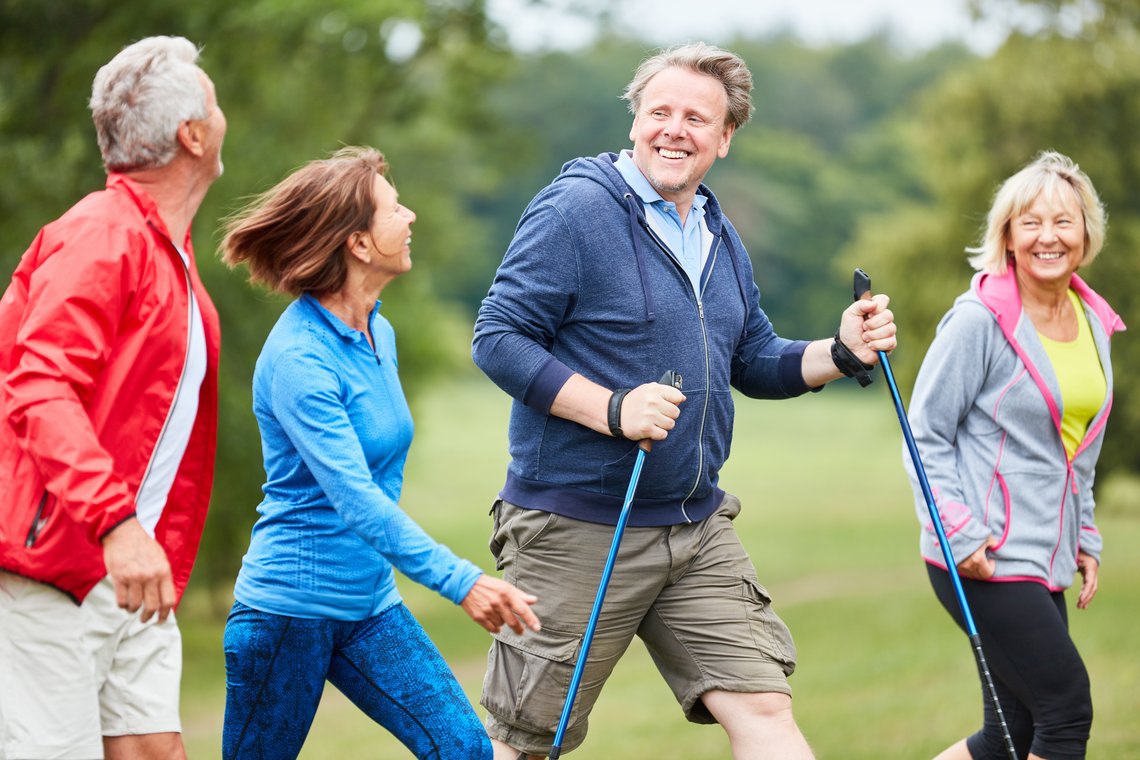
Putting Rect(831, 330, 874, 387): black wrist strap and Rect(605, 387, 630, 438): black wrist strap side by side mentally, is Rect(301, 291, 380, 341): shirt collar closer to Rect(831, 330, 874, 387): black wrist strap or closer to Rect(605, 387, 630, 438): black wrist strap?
Rect(605, 387, 630, 438): black wrist strap

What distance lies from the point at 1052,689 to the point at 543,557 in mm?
1647

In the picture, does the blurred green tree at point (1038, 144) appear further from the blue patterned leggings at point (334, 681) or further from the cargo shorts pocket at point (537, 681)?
the blue patterned leggings at point (334, 681)

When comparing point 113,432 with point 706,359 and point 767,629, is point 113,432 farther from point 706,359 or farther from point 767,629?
point 767,629

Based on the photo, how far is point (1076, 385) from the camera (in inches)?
195

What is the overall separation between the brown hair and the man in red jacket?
0.90 ft

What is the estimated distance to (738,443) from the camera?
193 ft

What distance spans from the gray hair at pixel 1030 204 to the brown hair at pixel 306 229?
2144mm

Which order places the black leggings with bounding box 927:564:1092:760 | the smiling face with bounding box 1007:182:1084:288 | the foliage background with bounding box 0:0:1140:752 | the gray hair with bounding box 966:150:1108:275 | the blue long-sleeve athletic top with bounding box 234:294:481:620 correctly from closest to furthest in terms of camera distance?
the blue long-sleeve athletic top with bounding box 234:294:481:620 < the black leggings with bounding box 927:564:1092:760 < the smiling face with bounding box 1007:182:1084:288 < the gray hair with bounding box 966:150:1108:275 < the foliage background with bounding box 0:0:1140:752

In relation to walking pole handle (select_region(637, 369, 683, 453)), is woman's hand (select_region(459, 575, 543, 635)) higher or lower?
lower

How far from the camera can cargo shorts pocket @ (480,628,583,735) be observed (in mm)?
4270

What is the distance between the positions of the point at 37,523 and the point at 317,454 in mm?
648

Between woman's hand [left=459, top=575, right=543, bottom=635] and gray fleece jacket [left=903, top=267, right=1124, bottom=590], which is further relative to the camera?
gray fleece jacket [left=903, top=267, right=1124, bottom=590]

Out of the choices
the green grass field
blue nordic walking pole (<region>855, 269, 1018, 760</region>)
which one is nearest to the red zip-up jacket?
blue nordic walking pole (<region>855, 269, 1018, 760</region>)

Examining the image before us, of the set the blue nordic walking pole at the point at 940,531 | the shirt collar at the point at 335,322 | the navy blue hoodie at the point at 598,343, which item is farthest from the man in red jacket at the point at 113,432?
the blue nordic walking pole at the point at 940,531
